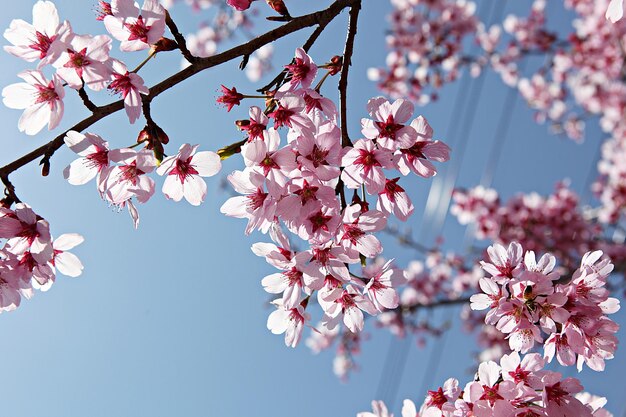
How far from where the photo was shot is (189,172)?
5.16 ft

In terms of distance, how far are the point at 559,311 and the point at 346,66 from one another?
101 cm

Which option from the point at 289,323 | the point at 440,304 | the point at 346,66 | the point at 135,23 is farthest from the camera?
the point at 440,304

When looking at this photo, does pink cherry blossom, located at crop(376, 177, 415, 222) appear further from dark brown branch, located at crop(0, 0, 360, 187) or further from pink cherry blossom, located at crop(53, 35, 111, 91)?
pink cherry blossom, located at crop(53, 35, 111, 91)

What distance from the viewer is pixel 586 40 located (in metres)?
8.05

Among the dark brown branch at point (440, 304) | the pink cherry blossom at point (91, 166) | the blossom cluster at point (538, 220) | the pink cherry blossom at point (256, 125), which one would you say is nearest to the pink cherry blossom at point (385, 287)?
the pink cherry blossom at point (256, 125)

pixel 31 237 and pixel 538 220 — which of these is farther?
pixel 538 220

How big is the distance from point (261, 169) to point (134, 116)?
1.17 feet

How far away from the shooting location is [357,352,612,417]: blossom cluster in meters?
1.60

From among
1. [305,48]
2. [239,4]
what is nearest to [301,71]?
[305,48]

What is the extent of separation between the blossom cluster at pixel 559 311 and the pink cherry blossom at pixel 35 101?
4.71 feet

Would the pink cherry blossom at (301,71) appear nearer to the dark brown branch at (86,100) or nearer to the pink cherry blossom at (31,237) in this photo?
the dark brown branch at (86,100)

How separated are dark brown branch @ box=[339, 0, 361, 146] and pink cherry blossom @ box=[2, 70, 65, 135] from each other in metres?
0.79

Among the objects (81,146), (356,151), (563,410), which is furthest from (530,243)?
(81,146)

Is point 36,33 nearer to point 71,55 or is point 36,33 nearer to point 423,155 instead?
point 71,55
